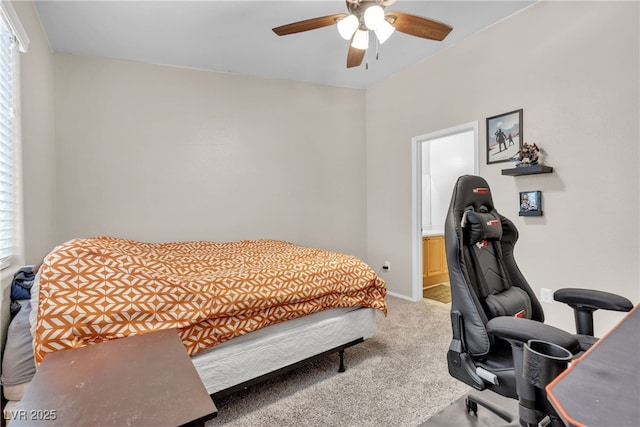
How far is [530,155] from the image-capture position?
8.07 feet

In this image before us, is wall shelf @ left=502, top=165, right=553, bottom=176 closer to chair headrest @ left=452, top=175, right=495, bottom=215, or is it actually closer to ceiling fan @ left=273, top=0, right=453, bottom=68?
chair headrest @ left=452, top=175, right=495, bottom=215

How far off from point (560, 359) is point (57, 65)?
414cm

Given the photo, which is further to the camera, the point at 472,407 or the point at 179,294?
the point at 472,407

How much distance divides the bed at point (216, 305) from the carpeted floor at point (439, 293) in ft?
6.01

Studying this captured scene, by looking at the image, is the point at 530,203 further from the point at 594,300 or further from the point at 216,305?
the point at 216,305

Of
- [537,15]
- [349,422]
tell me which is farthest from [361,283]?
[537,15]

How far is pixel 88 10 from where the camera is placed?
2.35 m

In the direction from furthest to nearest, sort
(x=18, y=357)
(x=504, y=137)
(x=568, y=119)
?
(x=504, y=137) < (x=568, y=119) < (x=18, y=357)

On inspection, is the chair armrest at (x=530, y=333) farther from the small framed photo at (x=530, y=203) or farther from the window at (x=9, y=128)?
the window at (x=9, y=128)

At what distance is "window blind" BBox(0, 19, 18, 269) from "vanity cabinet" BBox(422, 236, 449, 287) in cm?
384

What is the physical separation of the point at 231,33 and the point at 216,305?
2.43 meters

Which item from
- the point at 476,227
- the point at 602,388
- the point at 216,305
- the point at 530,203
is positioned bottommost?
the point at 216,305

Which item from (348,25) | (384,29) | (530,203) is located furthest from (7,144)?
(530,203)

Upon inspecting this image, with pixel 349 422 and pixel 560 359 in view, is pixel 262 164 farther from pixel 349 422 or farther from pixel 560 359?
pixel 560 359
